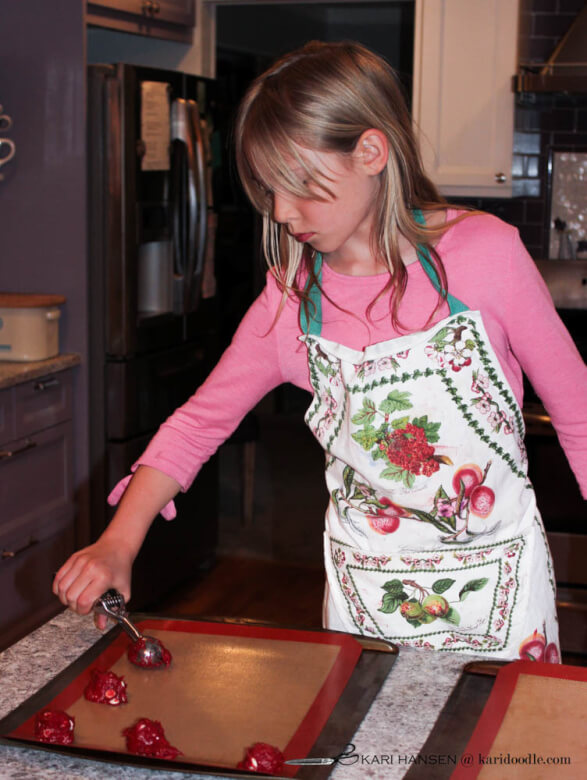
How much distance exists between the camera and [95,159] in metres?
2.94

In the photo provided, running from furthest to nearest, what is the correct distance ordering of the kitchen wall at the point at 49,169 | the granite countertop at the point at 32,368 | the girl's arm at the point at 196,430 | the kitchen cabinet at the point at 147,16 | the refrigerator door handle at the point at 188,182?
the refrigerator door handle at the point at 188,182
the kitchen cabinet at the point at 147,16
the kitchen wall at the point at 49,169
the granite countertop at the point at 32,368
the girl's arm at the point at 196,430

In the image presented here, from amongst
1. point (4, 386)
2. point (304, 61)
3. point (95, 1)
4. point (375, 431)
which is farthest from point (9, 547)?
point (304, 61)

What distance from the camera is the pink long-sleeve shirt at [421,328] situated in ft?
3.99

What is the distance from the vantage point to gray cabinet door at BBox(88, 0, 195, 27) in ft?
10.1

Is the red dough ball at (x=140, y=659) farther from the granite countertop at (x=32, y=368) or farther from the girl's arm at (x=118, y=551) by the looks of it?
the granite countertop at (x=32, y=368)

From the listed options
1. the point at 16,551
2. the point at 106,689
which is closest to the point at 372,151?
the point at 106,689

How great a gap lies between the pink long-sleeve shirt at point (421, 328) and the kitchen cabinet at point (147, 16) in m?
2.00

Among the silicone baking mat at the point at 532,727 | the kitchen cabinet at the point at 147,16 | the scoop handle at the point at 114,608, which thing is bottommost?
the silicone baking mat at the point at 532,727

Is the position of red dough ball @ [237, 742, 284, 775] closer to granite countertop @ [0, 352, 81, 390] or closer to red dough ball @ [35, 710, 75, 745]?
red dough ball @ [35, 710, 75, 745]

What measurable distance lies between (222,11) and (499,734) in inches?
223

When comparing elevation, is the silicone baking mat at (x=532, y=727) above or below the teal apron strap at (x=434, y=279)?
below

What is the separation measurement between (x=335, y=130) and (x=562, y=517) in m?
1.90

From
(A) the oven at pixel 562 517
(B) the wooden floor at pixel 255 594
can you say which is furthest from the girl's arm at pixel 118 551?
(B) the wooden floor at pixel 255 594

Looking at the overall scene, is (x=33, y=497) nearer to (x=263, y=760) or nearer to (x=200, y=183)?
(x=200, y=183)
